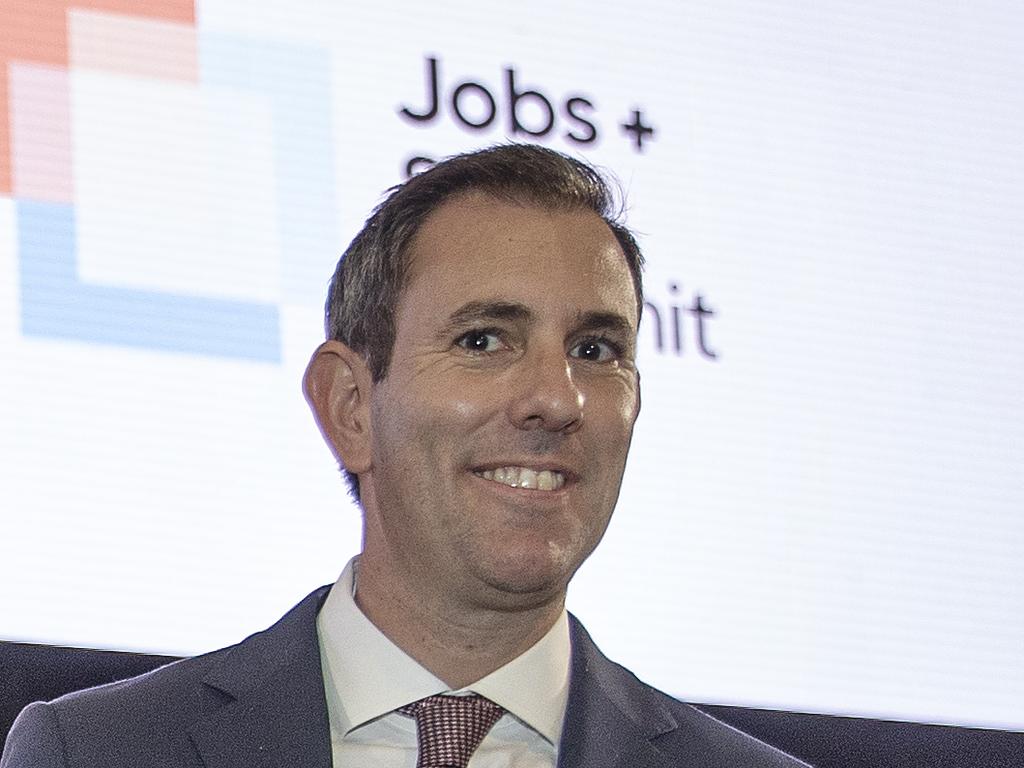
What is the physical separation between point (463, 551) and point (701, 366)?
107cm

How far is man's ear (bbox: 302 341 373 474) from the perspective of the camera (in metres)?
2.62

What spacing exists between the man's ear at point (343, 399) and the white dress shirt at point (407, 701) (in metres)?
0.22

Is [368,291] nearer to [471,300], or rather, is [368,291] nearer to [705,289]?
[471,300]

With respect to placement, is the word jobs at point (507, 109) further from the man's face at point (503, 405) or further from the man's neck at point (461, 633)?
the man's neck at point (461, 633)

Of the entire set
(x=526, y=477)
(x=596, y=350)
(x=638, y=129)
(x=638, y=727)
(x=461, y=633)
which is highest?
(x=638, y=129)

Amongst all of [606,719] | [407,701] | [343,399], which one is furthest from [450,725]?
[343,399]

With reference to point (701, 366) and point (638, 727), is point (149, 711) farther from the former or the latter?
point (701, 366)

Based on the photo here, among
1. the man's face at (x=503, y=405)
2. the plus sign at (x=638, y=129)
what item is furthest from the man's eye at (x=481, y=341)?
the plus sign at (x=638, y=129)

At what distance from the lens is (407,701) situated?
246cm

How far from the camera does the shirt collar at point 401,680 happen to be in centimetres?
246

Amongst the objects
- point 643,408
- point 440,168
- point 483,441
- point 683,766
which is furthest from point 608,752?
point 643,408

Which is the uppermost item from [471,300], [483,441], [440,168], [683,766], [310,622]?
[440,168]

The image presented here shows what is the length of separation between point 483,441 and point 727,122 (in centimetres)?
130

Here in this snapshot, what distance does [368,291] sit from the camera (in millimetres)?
2637
